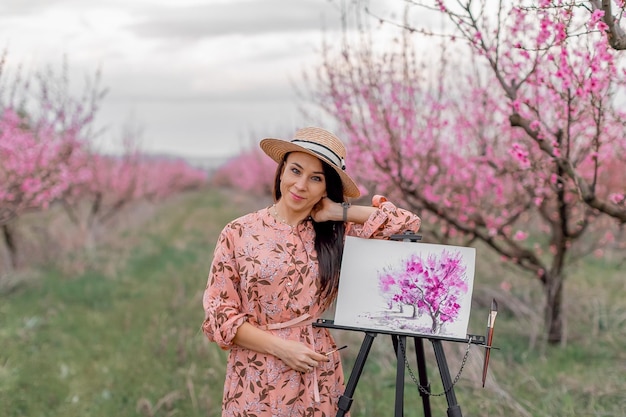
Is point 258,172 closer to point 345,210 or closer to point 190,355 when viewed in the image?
point 190,355

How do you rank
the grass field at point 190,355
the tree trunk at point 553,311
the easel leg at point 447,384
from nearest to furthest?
1. the easel leg at point 447,384
2. the grass field at point 190,355
3. the tree trunk at point 553,311

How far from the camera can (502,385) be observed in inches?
205

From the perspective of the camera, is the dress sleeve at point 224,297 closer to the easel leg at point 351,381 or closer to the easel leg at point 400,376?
the easel leg at point 351,381

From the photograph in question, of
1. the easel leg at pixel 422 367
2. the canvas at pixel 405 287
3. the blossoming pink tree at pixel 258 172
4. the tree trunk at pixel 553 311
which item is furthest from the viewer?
the blossoming pink tree at pixel 258 172

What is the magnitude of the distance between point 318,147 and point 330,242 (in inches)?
15.6

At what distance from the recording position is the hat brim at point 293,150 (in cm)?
265

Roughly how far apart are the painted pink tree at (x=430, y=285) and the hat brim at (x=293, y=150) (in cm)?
36

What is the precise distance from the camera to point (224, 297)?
271 cm

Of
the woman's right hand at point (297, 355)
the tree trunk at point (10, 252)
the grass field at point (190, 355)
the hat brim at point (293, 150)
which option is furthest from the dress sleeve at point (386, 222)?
the tree trunk at point (10, 252)

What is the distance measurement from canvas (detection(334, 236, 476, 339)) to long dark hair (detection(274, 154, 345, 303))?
0.06 m

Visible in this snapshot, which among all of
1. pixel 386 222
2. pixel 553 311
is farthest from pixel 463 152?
pixel 386 222

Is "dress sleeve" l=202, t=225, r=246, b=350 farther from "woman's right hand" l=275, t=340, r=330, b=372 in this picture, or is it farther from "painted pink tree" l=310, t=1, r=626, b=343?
"painted pink tree" l=310, t=1, r=626, b=343

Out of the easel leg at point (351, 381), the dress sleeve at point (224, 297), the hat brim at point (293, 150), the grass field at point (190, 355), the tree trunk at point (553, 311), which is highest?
the hat brim at point (293, 150)

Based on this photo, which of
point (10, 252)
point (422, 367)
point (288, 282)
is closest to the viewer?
point (288, 282)
